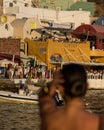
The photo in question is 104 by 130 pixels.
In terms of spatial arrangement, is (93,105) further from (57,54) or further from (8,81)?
(57,54)

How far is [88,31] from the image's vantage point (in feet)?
195

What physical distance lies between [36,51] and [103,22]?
61.7 feet

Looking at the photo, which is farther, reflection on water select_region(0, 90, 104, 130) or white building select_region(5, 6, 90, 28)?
white building select_region(5, 6, 90, 28)

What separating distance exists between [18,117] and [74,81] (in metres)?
21.6

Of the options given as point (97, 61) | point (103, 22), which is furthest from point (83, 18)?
point (97, 61)

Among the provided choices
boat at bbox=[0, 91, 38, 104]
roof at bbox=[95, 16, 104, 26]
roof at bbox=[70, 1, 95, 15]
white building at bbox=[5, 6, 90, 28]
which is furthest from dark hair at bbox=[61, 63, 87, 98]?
roof at bbox=[70, 1, 95, 15]

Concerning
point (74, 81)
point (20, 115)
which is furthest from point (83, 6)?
point (74, 81)

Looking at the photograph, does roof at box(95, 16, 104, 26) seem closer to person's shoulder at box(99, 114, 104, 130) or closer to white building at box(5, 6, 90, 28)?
white building at box(5, 6, 90, 28)

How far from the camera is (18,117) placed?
25.6m

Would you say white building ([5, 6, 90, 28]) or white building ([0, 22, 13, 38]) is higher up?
white building ([5, 6, 90, 28])

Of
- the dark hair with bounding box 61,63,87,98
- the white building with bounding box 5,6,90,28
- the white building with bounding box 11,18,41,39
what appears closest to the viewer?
the dark hair with bounding box 61,63,87,98

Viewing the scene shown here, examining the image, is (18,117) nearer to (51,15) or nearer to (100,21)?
(51,15)

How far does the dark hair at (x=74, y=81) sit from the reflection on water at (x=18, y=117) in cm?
1795

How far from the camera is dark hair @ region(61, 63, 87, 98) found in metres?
4.23
